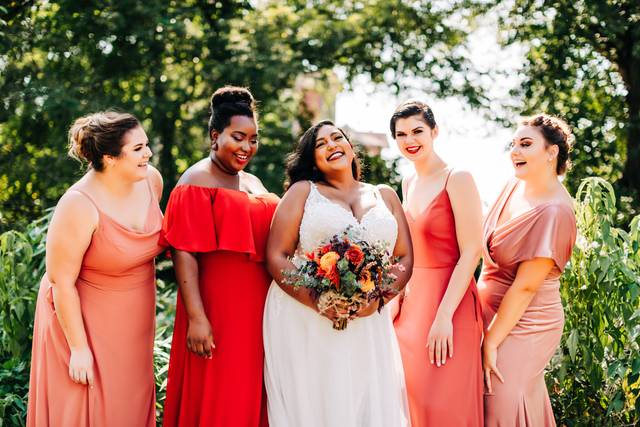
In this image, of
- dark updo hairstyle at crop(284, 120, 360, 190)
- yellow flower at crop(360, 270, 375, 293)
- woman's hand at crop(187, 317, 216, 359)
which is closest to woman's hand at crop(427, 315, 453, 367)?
yellow flower at crop(360, 270, 375, 293)

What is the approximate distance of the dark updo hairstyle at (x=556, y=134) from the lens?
505 cm

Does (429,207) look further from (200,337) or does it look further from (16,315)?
(16,315)

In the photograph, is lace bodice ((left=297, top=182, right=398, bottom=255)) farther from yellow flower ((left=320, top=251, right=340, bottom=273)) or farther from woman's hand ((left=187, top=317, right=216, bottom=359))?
woman's hand ((left=187, top=317, right=216, bottom=359))

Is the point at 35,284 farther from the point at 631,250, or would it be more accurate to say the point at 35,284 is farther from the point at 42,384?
the point at 631,250

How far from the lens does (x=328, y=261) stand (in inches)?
164

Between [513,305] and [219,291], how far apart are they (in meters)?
1.90

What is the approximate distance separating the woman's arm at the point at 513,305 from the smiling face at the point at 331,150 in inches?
52.7

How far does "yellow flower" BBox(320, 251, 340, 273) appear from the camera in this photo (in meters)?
4.18

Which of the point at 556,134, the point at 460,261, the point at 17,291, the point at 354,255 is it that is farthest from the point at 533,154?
the point at 17,291

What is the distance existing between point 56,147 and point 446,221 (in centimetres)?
837

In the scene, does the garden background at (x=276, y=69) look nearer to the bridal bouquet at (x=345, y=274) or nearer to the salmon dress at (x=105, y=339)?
the salmon dress at (x=105, y=339)

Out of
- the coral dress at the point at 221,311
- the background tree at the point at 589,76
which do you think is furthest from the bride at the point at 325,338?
the background tree at the point at 589,76

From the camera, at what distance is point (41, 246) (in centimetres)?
652

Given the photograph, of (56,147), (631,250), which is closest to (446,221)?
(631,250)
